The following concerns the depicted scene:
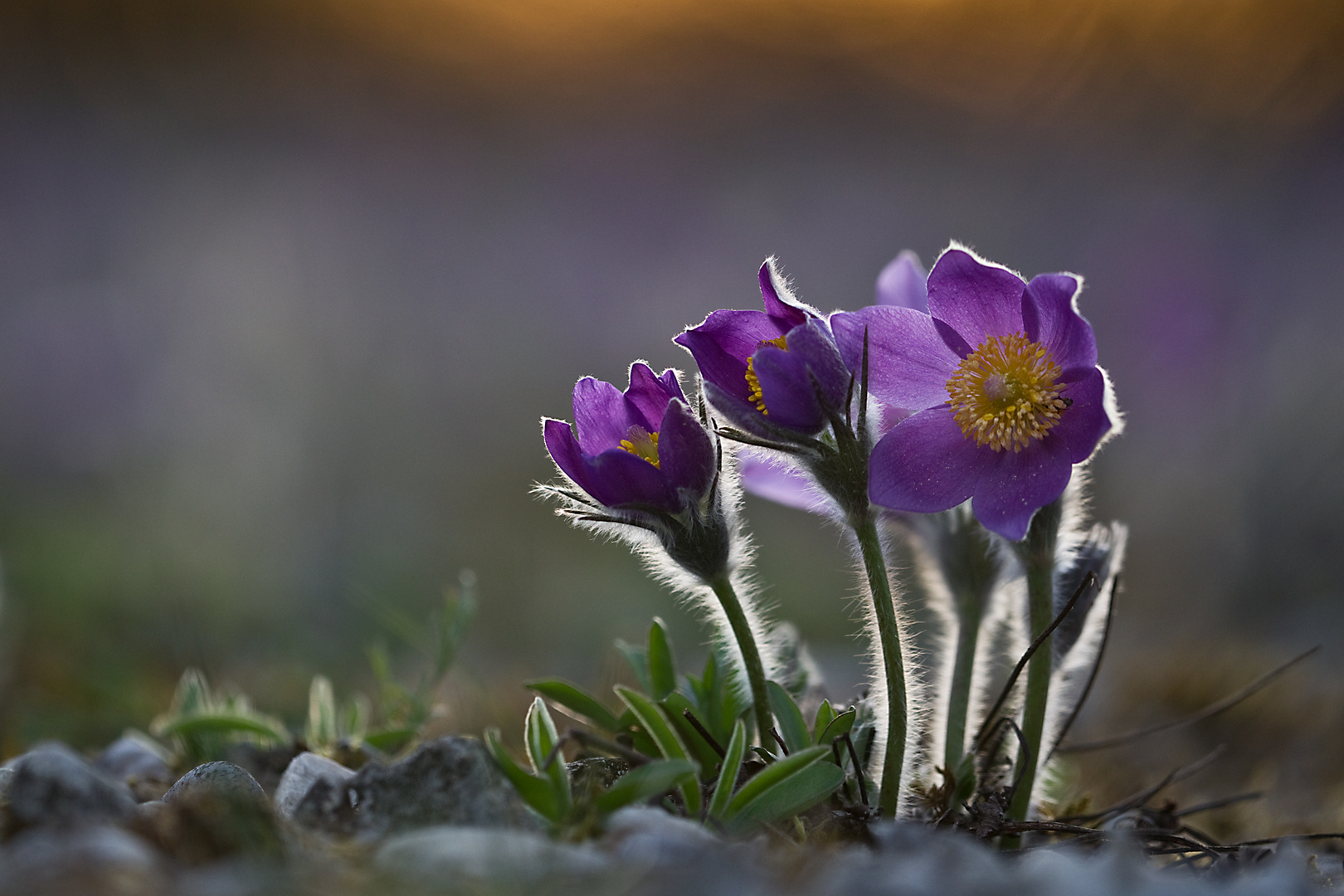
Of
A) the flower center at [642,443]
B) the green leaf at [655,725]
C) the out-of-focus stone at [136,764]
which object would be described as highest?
the flower center at [642,443]

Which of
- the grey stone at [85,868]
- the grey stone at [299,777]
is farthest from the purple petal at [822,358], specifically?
the grey stone at [85,868]

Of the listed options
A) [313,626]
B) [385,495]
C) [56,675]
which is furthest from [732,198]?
[56,675]

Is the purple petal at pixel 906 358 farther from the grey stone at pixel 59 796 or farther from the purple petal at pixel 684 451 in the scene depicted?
the grey stone at pixel 59 796

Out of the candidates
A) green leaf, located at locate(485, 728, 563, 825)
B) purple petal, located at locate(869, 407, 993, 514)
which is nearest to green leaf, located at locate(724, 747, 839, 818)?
green leaf, located at locate(485, 728, 563, 825)

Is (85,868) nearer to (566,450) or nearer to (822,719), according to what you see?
(566,450)

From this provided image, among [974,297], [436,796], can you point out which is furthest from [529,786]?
[974,297]

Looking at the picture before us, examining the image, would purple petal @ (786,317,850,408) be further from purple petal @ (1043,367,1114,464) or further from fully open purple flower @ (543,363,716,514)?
purple petal @ (1043,367,1114,464)
